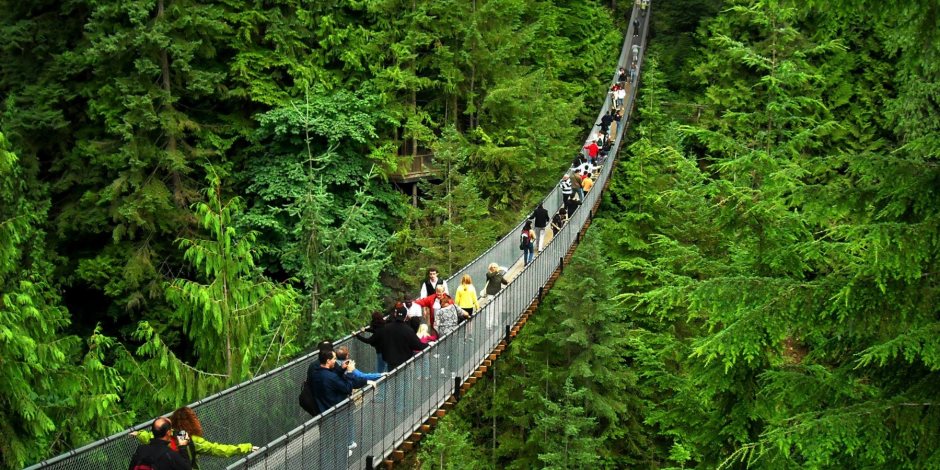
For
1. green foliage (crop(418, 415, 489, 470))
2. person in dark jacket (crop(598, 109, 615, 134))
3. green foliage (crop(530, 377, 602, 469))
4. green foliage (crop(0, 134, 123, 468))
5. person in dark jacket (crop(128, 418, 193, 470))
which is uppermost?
person in dark jacket (crop(598, 109, 615, 134))

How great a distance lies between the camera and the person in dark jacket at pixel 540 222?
17.4 m

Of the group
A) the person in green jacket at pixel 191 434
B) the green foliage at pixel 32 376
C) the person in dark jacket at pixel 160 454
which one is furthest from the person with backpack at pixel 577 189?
the person in dark jacket at pixel 160 454

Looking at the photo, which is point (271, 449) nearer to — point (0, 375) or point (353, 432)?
point (353, 432)

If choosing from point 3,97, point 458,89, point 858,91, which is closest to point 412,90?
point 458,89

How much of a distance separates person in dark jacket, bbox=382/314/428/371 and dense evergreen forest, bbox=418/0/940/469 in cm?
232

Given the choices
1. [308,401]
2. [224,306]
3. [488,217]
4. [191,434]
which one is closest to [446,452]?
[488,217]

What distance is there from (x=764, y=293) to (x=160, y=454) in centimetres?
417

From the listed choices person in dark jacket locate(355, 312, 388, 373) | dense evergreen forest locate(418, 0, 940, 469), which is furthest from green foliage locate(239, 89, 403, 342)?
person in dark jacket locate(355, 312, 388, 373)

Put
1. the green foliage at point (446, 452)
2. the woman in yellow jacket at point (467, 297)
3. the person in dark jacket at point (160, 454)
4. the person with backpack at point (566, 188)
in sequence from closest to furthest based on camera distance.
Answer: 1. the person in dark jacket at point (160, 454)
2. the woman in yellow jacket at point (467, 297)
3. the green foliage at point (446, 452)
4. the person with backpack at point (566, 188)

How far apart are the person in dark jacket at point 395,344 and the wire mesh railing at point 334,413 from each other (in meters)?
0.15

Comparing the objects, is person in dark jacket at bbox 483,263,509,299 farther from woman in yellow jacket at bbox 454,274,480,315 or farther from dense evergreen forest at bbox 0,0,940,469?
dense evergreen forest at bbox 0,0,940,469

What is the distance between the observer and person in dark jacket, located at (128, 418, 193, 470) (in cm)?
530

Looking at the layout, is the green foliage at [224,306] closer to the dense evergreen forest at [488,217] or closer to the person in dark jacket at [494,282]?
the dense evergreen forest at [488,217]

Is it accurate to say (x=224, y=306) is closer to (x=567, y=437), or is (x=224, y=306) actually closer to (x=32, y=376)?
(x=32, y=376)
